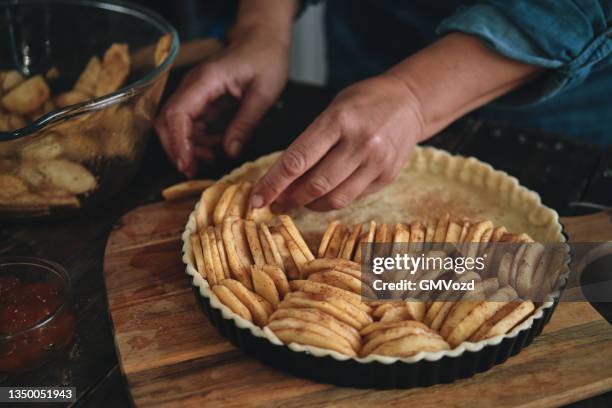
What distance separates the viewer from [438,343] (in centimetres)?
167

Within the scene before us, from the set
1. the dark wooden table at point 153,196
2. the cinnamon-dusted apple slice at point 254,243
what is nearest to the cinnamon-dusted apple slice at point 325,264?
the cinnamon-dusted apple slice at point 254,243

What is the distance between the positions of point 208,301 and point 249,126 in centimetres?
104

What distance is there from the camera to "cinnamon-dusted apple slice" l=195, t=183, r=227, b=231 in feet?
7.23

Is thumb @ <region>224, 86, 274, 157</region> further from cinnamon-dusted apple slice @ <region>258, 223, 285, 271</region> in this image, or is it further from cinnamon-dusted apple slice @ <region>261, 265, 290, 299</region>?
cinnamon-dusted apple slice @ <region>261, 265, 290, 299</region>

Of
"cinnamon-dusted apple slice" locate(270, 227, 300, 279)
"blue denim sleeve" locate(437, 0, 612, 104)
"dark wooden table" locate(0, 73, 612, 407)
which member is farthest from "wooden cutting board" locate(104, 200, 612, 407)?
"blue denim sleeve" locate(437, 0, 612, 104)

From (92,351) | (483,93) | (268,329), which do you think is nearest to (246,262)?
(268,329)

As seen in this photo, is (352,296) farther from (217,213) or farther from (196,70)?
(196,70)

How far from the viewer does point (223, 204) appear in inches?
86.8

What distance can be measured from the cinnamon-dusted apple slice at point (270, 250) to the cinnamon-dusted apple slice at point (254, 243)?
0.04 feet

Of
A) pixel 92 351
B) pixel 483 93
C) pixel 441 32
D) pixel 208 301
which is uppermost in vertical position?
pixel 441 32

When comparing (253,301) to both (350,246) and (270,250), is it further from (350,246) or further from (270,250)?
(350,246)

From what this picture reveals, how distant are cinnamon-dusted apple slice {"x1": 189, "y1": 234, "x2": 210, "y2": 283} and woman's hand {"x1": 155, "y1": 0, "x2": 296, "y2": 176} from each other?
591 mm

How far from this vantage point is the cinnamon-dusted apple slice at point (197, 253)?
1955mm

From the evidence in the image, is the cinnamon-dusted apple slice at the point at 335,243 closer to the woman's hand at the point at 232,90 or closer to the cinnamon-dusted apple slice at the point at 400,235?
the cinnamon-dusted apple slice at the point at 400,235
